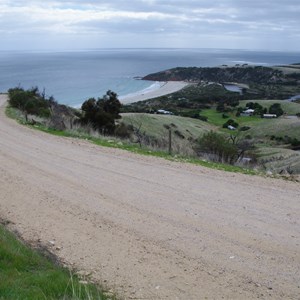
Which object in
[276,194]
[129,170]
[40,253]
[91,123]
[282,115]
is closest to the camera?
[40,253]

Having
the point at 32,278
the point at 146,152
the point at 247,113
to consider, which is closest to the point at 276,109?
the point at 247,113

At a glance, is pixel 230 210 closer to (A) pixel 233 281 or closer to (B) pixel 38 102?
(A) pixel 233 281

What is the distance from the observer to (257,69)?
18588cm

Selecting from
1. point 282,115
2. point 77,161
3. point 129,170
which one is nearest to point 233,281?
point 129,170

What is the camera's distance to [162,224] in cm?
799

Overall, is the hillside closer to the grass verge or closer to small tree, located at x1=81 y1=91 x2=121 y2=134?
small tree, located at x1=81 y1=91 x2=121 y2=134

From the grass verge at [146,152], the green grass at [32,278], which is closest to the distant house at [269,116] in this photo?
the grass verge at [146,152]

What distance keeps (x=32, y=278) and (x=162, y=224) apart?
3.04m

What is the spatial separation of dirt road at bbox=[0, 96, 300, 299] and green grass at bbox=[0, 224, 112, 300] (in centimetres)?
49

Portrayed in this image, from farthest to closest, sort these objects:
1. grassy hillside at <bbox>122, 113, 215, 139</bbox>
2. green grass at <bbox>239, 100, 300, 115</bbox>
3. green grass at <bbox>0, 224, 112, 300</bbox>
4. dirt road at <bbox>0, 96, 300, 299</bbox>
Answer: green grass at <bbox>239, 100, 300, 115</bbox>
grassy hillside at <bbox>122, 113, 215, 139</bbox>
dirt road at <bbox>0, 96, 300, 299</bbox>
green grass at <bbox>0, 224, 112, 300</bbox>

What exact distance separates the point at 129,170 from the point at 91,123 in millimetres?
18381

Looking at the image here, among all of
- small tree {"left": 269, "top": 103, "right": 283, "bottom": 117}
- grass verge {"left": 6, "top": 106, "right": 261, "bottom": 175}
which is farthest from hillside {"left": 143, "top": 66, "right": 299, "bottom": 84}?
grass verge {"left": 6, "top": 106, "right": 261, "bottom": 175}

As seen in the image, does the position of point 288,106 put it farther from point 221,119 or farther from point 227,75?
point 227,75

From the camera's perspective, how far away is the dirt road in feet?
19.5
